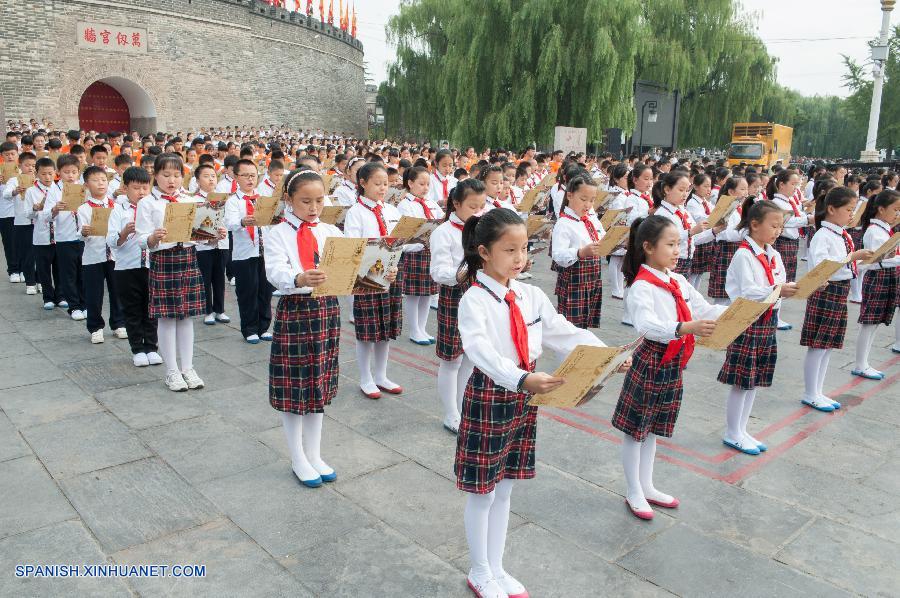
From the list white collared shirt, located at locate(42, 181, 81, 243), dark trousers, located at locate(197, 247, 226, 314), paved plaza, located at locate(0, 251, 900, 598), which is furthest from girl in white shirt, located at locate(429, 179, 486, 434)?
white collared shirt, located at locate(42, 181, 81, 243)

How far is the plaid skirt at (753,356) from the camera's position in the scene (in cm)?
392

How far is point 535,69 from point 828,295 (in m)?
15.4

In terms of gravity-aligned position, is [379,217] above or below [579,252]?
above

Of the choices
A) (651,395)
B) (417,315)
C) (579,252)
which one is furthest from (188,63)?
(651,395)

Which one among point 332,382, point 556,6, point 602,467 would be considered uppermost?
point 556,6

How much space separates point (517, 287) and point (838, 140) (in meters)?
64.2

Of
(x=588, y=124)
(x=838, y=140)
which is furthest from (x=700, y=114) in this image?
(x=838, y=140)

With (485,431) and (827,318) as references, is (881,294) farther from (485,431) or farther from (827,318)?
(485,431)

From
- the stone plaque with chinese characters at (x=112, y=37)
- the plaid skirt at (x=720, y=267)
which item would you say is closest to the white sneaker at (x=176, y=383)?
the plaid skirt at (x=720, y=267)

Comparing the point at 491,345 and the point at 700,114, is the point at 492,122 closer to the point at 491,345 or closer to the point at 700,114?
the point at 700,114

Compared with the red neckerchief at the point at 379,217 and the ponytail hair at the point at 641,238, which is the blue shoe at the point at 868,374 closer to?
the ponytail hair at the point at 641,238

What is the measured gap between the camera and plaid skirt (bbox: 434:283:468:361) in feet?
13.4

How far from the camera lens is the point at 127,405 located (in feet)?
14.7

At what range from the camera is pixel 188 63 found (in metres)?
26.3
